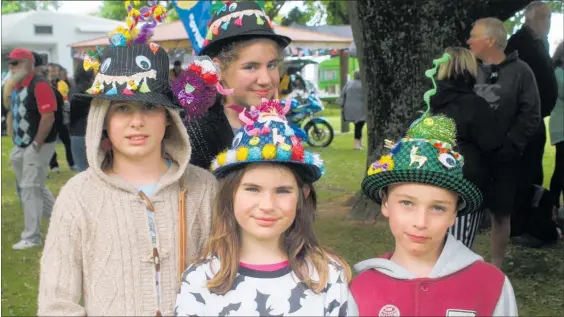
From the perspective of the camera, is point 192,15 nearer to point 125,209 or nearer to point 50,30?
point 125,209

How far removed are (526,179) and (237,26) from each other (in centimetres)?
430

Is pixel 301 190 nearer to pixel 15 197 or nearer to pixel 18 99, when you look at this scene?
pixel 18 99

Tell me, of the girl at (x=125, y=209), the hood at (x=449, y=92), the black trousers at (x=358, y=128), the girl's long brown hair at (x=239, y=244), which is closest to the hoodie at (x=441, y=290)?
the girl's long brown hair at (x=239, y=244)

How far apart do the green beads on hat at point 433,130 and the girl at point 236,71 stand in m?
0.76

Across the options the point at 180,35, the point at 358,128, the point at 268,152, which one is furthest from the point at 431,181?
the point at 180,35

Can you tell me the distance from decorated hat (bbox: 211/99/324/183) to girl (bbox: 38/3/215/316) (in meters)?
0.21

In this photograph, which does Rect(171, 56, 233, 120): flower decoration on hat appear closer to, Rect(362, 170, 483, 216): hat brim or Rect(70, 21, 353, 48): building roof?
Rect(362, 170, 483, 216): hat brim

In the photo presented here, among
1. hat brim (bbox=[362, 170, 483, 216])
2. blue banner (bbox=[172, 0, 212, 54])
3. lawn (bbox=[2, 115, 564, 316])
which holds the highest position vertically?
blue banner (bbox=[172, 0, 212, 54])

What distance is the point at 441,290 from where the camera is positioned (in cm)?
228

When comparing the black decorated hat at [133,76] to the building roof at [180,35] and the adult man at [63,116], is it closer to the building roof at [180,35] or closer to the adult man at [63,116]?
the adult man at [63,116]

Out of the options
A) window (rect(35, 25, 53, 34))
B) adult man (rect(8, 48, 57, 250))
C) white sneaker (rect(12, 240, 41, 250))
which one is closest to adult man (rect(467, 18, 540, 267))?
adult man (rect(8, 48, 57, 250))

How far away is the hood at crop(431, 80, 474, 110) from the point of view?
4219mm

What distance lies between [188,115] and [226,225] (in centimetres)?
58

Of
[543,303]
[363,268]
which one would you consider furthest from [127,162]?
[543,303]
